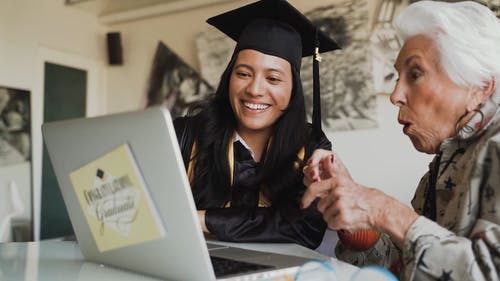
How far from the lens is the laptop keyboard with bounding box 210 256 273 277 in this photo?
2.49 ft

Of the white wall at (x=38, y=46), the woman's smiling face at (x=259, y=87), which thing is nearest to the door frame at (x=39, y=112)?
the white wall at (x=38, y=46)

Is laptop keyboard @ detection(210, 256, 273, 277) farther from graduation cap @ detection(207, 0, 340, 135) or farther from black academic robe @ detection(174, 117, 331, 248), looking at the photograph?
graduation cap @ detection(207, 0, 340, 135)

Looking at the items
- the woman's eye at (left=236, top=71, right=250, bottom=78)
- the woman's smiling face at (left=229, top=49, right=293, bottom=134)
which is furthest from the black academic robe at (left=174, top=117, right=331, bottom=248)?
the woman's eye at (left=236, top=71, right=250, bottom=78)

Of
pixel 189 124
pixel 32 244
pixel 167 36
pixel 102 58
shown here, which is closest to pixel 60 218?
pixel 102 58

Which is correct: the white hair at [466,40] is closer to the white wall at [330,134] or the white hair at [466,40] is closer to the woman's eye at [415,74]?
the woman's eye at [415,74]

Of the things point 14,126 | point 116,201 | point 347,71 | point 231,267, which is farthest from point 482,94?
point 14,126

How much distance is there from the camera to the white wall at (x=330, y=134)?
2842 mm

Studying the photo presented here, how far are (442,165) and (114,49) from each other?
3623 mm

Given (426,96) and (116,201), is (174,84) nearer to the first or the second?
(426,96)

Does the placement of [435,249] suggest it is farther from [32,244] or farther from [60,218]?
[60,218]

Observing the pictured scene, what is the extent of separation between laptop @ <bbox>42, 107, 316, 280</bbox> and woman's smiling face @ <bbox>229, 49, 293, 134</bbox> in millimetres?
686

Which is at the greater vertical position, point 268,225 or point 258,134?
point 258,134

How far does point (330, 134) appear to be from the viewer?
123 inches

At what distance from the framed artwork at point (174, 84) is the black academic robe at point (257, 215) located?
6.98ft
